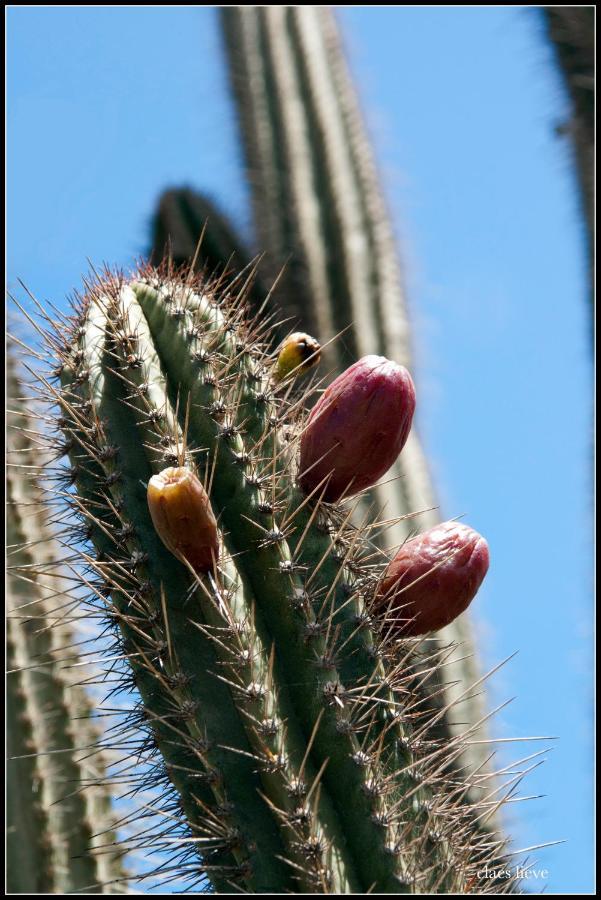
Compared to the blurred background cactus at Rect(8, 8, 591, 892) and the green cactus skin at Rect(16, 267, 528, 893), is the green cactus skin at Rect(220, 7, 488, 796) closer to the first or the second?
the blurred background cactus at Rect(8, 8, 591, 892)

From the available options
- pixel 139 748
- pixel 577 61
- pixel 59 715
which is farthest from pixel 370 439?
pixel 577 61

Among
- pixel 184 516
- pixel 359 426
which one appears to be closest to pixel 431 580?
pixel 359 426

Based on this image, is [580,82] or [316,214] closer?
[580,82]

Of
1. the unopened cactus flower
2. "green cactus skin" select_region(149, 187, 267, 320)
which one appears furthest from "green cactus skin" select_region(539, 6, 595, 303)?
the unopened cactus flower

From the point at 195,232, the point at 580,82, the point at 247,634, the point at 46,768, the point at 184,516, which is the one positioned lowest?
the point at 46,768

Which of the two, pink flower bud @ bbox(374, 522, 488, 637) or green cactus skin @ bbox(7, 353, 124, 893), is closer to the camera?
pink flower bud @ bbox(374, 522, 488, 637)

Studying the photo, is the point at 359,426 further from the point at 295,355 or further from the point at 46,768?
the point at 46,768
